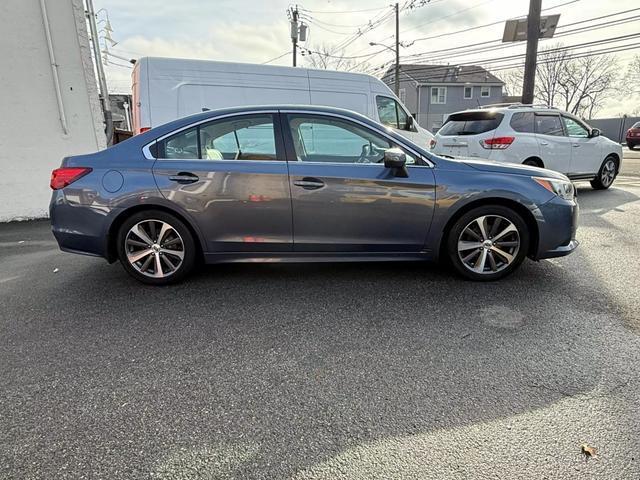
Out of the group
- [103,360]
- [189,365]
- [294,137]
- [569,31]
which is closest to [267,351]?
[189,365]

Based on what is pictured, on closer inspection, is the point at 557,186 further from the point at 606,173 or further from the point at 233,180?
the point at 606,173

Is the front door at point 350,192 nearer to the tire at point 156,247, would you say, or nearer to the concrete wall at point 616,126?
the tire at point 156,247

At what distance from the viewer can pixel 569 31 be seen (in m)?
20.8

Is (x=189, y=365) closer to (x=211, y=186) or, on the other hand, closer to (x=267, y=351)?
(x=267, y=351)

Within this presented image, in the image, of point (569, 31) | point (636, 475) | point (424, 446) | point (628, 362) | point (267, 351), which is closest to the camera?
point (636, 475)

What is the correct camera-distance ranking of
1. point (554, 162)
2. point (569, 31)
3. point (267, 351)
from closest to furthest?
point (267, 351) → point (554, 162) → point (569, 31)

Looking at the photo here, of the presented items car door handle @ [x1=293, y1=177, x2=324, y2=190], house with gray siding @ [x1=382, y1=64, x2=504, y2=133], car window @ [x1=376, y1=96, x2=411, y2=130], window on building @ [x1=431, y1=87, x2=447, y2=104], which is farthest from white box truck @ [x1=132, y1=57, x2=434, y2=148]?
window on building @ [x1=431, y1=87, x2=447, y2=104]

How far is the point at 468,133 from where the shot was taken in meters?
8.14

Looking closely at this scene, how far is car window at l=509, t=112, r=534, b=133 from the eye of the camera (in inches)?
312

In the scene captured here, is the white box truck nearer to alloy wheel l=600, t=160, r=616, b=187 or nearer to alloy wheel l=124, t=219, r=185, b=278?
alloy wheel l=600, t=160, r=616, b=187

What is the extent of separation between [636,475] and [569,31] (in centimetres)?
2517

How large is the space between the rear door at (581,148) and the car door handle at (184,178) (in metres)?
8.02

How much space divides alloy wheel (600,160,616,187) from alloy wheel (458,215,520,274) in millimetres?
6935

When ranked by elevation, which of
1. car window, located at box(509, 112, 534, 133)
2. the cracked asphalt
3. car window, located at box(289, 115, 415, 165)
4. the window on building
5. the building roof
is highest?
the building roof
